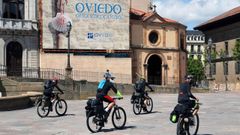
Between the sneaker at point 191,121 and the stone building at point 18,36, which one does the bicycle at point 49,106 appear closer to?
the sneaker at point 191,121

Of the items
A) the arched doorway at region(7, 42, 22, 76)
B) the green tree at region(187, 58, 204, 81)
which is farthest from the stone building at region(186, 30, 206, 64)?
the arched doorway at region(7, 42, 22, 76)

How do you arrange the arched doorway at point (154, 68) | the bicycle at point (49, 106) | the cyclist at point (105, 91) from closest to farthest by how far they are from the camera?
the cyclist at point (105, 91)
the bicycle at point (49, 106)
the arched doorway at point (154, 68)

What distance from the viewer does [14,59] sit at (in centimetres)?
4056

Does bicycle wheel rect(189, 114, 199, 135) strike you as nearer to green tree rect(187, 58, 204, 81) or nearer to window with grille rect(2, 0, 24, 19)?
window with grille rect(2, 0, 24, 19)

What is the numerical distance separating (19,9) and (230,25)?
33.2 m

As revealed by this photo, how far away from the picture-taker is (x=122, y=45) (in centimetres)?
4494

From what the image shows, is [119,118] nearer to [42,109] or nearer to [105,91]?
[105,91]

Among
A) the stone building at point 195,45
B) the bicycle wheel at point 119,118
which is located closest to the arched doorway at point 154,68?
the bicycle wheel at point 119,118

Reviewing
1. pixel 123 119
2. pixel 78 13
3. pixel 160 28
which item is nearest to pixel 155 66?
pixel 160 28

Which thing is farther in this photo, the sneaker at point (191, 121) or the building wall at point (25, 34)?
the building wall at point (25, 34)

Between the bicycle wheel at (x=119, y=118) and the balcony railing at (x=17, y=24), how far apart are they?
27.8 metres

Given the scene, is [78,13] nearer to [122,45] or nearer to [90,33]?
[90,33]

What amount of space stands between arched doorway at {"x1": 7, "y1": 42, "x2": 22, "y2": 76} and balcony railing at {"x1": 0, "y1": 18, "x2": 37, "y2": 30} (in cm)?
159

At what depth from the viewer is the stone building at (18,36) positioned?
3975 cm
